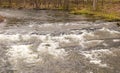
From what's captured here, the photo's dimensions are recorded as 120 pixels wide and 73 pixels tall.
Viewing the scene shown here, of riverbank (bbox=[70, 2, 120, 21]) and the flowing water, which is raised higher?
the flowing water

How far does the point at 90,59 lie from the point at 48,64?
2.86 metres

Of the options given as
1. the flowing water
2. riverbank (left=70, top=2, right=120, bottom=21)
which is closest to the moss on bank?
riverbank (left=70, top=2, right=120, bottom=21)

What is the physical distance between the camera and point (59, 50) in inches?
714

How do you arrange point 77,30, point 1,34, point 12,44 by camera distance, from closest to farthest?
1. point 12,44
2. point 1,34
3. point 77,30

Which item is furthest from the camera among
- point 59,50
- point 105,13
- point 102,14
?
point 105,13

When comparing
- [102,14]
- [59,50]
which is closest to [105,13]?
[102,14]

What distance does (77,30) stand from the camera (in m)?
25.6

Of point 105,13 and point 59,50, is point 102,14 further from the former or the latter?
point 59,50

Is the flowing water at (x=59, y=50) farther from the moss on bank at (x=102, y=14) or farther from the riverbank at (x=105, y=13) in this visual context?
the riverbank at (x=105, y=13)

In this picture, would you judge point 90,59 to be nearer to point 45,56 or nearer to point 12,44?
point 45,56

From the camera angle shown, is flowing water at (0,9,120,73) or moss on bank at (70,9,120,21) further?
moss on bank at (70,9,120,21)

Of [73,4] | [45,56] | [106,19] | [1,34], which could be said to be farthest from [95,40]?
[73,4]

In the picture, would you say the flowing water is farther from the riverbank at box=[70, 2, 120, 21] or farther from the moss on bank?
the riverbank at box=[70, 2, 120, 21]

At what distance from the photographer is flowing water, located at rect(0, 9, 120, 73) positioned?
14.9 meters
